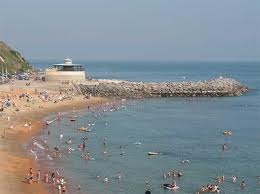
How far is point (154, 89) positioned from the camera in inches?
3703

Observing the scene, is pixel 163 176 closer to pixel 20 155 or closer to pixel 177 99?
pixel 20 155

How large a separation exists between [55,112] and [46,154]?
81.8 ft

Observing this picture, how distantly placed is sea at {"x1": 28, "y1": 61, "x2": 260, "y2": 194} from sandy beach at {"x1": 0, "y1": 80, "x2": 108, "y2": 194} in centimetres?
190

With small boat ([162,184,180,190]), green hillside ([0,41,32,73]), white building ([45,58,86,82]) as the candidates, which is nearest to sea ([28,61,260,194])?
small boat ([162,184,180,190])

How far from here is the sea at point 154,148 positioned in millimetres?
36125

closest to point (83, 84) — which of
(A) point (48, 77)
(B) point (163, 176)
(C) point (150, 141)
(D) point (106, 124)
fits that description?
(A) point (48, 77)

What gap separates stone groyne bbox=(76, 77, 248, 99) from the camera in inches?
3512

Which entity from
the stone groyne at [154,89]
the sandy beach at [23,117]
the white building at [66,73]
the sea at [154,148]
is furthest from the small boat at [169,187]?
the white building at [66,73]

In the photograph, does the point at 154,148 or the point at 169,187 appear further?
the point at 154,148

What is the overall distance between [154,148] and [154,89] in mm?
46870

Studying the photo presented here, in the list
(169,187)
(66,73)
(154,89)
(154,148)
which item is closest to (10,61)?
(66,73)

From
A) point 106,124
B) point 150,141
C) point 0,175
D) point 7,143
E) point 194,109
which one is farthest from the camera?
point 194,109

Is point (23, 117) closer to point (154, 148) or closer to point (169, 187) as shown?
point (154, 148)

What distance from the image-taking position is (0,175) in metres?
35.3
